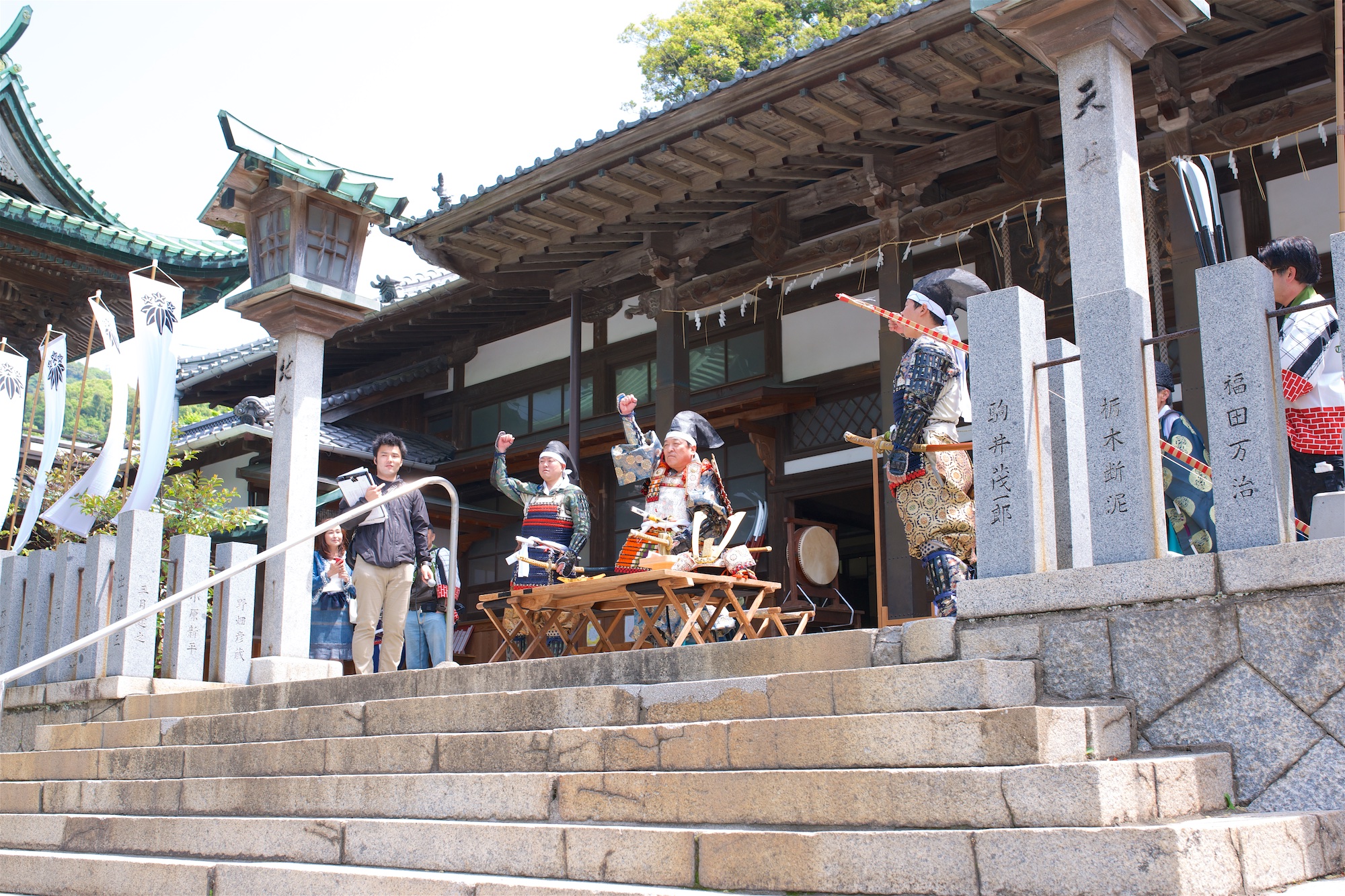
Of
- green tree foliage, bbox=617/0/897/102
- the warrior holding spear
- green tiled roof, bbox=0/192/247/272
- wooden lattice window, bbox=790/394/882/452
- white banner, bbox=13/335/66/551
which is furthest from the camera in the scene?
green tree foliage, bbox=617/0/897/102

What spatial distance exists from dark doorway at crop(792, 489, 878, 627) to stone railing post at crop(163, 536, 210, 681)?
6.16m

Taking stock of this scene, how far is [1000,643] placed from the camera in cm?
496

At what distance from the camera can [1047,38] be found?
562 centimetres

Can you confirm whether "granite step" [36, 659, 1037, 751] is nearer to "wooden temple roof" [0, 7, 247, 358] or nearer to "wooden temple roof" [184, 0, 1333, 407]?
"wooden temple roof" [184, 0, 1333, 407]

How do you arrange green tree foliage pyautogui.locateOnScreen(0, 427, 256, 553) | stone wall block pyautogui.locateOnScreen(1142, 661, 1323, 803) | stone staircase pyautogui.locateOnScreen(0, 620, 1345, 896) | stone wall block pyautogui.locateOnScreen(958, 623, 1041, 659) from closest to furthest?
stone staircase pyautogui.locateOnScreen(0, 620, 1345, 896), stone wall block pyautogui.locateOnScreen(1142, 661, 1323, 803), stone wall block pyautogui.locateOnScreen(958, 623, 1041, 659), green tree foliage pyautogui.locateOnScreen(0, 427, 256, 553)

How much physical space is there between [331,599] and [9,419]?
10.8ft

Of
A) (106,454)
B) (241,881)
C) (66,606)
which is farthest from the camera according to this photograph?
(106,454)

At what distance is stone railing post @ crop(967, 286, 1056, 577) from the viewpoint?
5.11 metres

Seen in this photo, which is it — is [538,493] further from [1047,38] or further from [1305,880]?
[1305,880]

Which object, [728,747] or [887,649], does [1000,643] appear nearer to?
[887,649]

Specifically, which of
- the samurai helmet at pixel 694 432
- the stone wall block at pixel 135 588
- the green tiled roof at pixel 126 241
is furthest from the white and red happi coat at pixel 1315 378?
the green tiled roof at pixel 126 241

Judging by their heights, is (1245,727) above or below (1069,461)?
below

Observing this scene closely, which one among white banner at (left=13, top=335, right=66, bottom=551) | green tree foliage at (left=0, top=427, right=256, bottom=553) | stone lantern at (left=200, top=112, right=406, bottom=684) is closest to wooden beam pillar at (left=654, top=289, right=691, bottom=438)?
stone lantern at (left=200, top=112, right=406, bottom=684)

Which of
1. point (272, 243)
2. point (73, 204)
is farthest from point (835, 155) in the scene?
point (73, 204)
